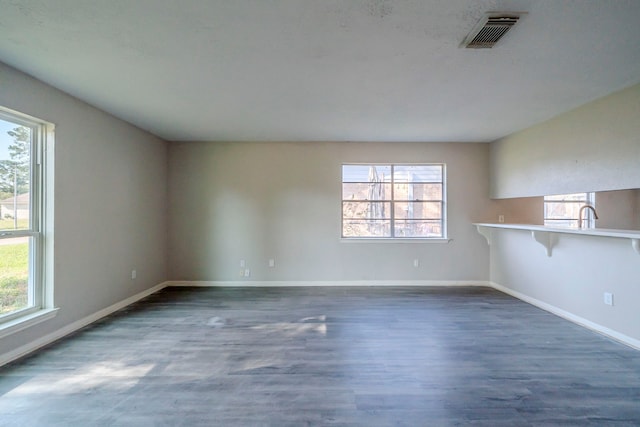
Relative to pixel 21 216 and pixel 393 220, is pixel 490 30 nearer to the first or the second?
pixel 393 220

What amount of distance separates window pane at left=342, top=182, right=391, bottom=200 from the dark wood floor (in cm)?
203

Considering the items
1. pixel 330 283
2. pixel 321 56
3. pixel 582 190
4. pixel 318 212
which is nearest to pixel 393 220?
pixel 318 212

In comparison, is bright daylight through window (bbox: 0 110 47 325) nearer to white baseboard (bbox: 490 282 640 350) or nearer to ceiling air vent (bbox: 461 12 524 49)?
ceiling air vent (bbox: 461 12 524 49)

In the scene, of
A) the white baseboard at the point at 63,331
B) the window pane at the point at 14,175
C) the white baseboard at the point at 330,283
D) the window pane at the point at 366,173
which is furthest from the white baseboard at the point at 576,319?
the window pane at the point at 14,175

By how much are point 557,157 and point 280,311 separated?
3970 mm

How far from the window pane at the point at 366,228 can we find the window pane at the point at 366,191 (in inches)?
16.6

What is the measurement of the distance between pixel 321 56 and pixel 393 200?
10.6ft

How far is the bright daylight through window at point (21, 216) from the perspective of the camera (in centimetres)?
248

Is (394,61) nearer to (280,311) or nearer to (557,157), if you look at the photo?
(557,157)

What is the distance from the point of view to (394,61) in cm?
223

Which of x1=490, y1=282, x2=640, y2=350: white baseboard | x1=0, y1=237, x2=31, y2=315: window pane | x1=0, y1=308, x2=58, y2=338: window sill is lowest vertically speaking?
x1=490, y1=282, x2=640, y2=350: white baseboard

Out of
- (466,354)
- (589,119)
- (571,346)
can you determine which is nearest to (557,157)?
(589,119)

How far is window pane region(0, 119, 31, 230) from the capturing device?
2.48 m

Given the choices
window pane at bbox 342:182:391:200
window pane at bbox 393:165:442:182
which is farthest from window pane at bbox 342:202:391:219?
window pane at bbox 393:165:442:182
